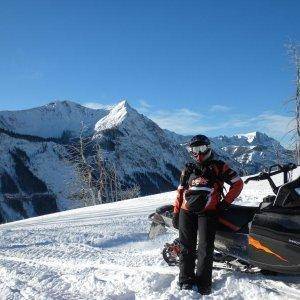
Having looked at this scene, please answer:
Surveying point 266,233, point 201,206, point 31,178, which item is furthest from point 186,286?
point 31,178

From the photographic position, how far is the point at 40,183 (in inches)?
6560

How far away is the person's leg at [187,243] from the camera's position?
19.7 feet

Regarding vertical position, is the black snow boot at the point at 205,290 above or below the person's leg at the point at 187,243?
below

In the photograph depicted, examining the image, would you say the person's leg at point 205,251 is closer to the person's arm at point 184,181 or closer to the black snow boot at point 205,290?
the black snow boot at point 205,290

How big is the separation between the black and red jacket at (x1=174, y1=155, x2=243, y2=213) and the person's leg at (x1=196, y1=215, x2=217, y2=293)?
160 millimetres

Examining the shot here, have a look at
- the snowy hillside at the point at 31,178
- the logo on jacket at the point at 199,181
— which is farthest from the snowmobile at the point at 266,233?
the snowy hillside at the point at 31,178

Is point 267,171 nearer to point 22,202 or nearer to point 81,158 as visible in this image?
point 81,158

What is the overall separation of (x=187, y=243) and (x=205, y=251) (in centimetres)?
36

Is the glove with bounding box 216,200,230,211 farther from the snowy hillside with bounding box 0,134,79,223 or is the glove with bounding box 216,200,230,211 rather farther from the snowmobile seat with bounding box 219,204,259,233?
the snowy hillside with bounding box 0,134,79,223

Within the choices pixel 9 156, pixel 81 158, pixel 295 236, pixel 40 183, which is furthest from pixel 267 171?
pixel 9 156

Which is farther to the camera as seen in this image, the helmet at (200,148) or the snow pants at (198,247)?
the helmet at (200,148)

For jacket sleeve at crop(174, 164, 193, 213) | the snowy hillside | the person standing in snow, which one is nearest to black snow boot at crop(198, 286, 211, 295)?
the person standing in snow

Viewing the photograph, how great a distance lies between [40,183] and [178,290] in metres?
165

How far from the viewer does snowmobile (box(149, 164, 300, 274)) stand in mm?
5289
